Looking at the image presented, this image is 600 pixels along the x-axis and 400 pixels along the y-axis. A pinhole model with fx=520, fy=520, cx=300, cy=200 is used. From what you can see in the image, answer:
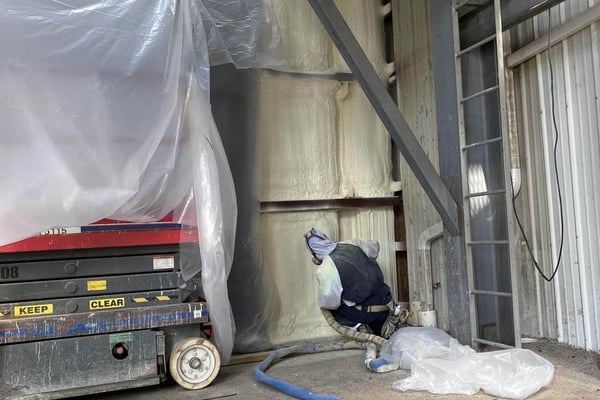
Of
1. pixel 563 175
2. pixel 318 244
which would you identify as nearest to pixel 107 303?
pixel 318 244

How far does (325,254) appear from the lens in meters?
3.92

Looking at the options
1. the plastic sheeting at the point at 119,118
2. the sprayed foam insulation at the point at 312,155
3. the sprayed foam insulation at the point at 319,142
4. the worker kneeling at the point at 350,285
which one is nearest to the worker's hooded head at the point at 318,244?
the worker kneeling at the point at 350,285

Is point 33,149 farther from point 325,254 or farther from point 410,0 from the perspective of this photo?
point 410,0

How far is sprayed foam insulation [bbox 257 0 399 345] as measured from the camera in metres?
4.18

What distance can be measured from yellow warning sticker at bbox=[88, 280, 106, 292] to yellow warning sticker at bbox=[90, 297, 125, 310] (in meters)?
0.06

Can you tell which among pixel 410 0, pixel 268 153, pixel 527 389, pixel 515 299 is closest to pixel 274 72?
pixel 268 153

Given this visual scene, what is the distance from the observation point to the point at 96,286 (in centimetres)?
290

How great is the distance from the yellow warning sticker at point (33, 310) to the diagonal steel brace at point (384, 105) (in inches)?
88.9

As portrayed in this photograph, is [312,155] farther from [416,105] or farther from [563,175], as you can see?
[563,175]

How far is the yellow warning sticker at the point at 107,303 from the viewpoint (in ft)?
9.45

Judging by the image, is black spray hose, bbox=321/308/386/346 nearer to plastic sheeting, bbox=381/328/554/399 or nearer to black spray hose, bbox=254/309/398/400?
black spray hose, bbox=254/309/398/400

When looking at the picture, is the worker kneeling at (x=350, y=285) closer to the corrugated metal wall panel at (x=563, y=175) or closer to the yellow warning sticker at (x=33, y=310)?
the corrugated metal wall panel at (x=563, y=175)

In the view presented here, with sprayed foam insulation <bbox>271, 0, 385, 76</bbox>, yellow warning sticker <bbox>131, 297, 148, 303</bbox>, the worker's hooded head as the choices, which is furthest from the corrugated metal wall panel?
yellow warning sticker <bbox>131, 297, 148, 303</bbox>

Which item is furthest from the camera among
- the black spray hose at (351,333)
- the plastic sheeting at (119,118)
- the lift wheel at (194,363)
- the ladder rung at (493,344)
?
the black spray hose at (351,333)
